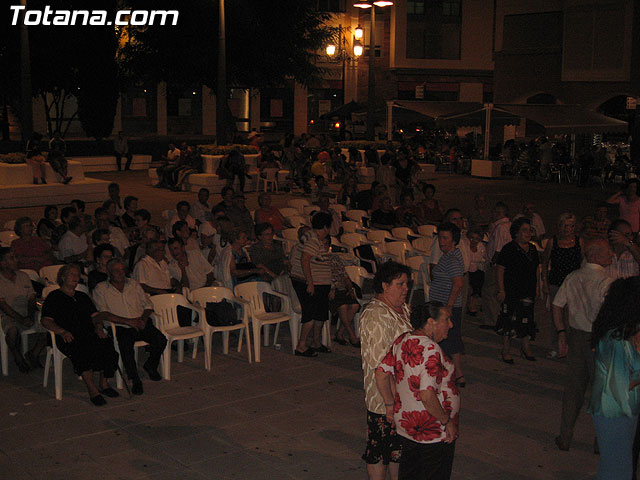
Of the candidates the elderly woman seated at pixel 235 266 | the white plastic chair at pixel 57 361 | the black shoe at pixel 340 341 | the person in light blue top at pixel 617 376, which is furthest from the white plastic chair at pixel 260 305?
the person in light blue top at pixel 617 376

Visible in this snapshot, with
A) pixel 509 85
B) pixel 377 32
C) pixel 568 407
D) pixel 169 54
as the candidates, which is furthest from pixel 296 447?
pixel 377 32

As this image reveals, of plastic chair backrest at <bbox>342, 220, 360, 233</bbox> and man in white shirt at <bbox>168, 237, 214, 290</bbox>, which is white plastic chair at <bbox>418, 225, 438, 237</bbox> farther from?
man in white shirt at <bbox>168, 237, 214, 290</bbox>

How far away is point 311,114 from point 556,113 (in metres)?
32.4

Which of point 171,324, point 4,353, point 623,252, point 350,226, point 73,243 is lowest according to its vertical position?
point 4,353

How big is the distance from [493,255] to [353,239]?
2538mm

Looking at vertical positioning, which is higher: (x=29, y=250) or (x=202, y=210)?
(x=202, y=210)

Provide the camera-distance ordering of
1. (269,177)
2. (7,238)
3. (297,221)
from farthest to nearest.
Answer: (269,177), (297,221), (7,238)

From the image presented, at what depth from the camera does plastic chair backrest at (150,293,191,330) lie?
28.3ft

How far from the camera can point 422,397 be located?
4.66m

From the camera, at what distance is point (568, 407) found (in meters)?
6.57

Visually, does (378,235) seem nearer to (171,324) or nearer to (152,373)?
(171,324)

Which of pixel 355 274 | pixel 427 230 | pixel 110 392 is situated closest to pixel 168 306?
pixel 110 392

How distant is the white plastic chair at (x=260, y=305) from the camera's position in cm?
912

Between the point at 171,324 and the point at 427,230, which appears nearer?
the point at 171,324
